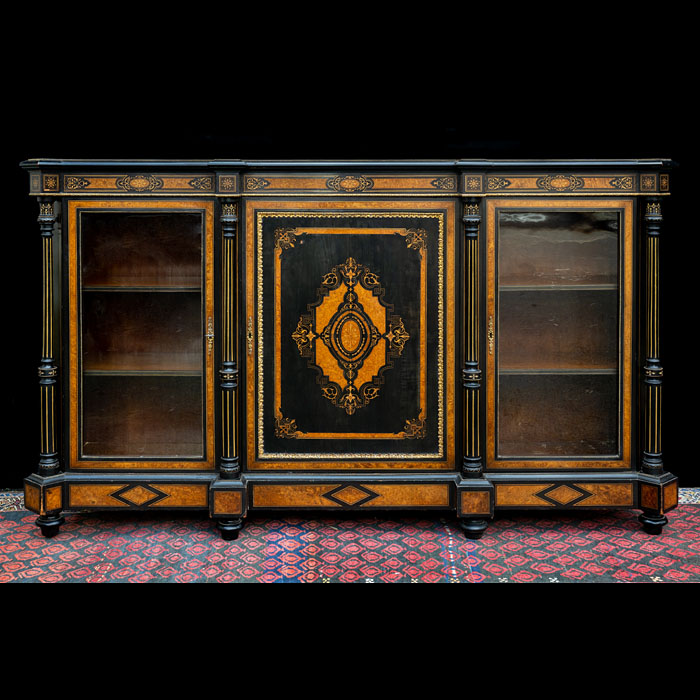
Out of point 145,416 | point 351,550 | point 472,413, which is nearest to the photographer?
point 351,550

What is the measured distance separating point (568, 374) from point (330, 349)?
4.24ft

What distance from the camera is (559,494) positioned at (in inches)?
120

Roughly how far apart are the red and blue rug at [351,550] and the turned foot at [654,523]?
33 millimetres

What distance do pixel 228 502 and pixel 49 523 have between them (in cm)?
97

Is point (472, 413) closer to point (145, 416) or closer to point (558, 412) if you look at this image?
point (558, 412)

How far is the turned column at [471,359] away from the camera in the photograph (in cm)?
296

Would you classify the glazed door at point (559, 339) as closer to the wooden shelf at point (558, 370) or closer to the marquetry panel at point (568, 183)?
the wooden shelf at point (558, 370)

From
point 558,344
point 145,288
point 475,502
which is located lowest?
point 475,502

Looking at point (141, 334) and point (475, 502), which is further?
point (141, 334)

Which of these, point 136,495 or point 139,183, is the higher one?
point 139,183

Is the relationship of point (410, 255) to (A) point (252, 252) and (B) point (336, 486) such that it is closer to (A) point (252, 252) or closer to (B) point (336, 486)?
(A) point (252, 252)

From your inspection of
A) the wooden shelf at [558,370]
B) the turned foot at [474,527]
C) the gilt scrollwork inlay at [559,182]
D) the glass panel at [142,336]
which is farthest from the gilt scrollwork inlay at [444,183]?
the turned foot at [474,527]

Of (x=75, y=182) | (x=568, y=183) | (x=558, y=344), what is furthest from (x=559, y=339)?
(x=75, y=182)
